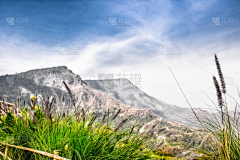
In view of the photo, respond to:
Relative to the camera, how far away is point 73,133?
70.9 inches

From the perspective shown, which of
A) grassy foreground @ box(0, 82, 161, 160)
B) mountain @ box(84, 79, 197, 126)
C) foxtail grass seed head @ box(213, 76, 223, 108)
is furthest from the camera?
mountain @ box(84, 79, 197, 126)

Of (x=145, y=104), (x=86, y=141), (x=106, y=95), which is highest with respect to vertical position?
(x=106, y=95)

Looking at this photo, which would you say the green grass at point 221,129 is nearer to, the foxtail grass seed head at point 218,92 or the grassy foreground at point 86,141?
the foxtail grass seed head at point 218,92

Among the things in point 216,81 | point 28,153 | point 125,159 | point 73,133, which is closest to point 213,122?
point 216,81

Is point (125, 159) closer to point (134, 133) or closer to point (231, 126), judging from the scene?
point (134, 133)

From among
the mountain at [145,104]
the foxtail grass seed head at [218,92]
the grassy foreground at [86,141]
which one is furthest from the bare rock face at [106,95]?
the foxtail grass seed head at [218,92]

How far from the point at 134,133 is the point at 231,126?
125cm

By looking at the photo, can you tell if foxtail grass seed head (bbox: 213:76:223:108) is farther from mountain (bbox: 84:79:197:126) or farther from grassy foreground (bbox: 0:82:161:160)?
grassy foreground (bbox: 0:82:161:160)

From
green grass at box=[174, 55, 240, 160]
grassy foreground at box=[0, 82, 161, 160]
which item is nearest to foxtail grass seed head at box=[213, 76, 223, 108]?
green grass at box=[174, 55, 240, 160]

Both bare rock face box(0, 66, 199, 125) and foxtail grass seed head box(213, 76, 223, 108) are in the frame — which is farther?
bare rock face box(0, 66, 199, 125)

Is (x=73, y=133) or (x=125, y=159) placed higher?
(x=73, y=133)

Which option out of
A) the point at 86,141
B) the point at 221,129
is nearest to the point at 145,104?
the point at 221,129

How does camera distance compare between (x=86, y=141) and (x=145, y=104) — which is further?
(x=145, y=104)

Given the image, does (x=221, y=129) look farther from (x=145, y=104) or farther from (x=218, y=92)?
(x=145, y=104)
